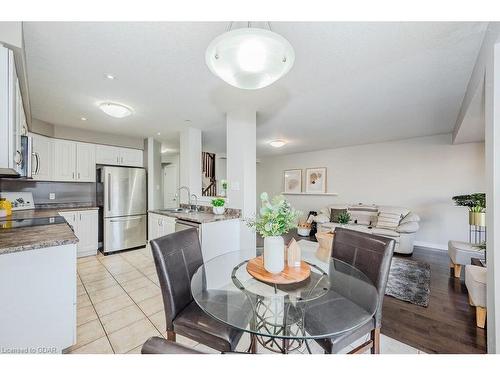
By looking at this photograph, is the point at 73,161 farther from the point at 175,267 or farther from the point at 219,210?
the point at 175,267

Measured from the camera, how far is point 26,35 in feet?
4.87

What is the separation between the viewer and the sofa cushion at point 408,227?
12.9ft

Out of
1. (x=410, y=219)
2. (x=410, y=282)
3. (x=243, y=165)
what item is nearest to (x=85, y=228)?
(x=243, y=165)

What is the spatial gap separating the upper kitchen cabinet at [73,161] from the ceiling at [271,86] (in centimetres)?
41

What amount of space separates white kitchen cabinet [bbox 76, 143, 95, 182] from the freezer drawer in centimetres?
95

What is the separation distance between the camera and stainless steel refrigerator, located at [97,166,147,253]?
12.7 feet

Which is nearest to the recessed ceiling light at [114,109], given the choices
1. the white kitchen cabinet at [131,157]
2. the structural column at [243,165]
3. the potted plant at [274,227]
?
the structural column at [243,165]

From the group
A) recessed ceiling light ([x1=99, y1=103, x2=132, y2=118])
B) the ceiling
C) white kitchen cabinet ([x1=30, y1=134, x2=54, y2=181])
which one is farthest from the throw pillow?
white kitchen cabinet ([x1=30, y1=134, x2=54, y2=181])

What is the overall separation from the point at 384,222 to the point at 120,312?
4.81 metres

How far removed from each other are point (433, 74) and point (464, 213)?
3610 millimetres

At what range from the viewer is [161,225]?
10.8ft

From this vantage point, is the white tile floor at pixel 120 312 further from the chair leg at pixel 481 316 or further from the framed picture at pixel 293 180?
the framed picture at pixel 293 180
